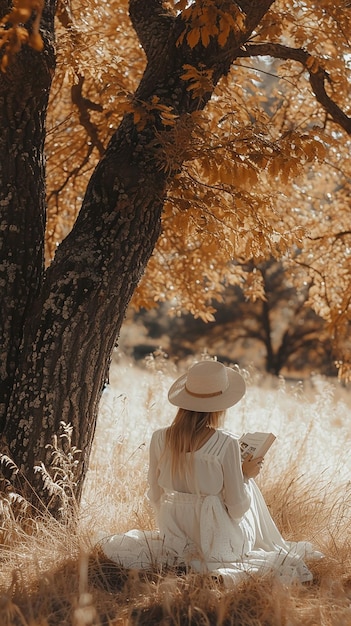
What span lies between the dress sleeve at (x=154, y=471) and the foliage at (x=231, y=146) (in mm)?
1380

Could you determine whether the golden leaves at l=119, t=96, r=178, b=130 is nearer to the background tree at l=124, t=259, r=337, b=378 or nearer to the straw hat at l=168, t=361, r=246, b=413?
the straw hat at l=168, t=361, r=246, b=413

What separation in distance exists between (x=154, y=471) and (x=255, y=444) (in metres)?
0.64

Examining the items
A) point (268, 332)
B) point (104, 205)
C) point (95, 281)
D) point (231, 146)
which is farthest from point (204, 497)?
point (268, 332)

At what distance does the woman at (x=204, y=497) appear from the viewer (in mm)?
4020

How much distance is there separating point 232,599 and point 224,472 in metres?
0.67

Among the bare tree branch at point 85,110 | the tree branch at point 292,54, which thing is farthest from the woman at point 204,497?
the bare tree branch at point 85,110

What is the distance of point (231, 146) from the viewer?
14.5 ft

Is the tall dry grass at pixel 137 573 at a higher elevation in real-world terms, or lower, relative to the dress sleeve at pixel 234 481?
lower

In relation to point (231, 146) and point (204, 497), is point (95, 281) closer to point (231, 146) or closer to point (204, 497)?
point (231, 146)

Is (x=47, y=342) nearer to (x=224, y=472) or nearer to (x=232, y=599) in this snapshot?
(x=224, y=472)

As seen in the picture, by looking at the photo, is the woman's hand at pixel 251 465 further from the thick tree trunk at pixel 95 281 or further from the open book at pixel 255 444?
the thick tree trunk at pixel 95 281

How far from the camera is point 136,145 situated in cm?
478

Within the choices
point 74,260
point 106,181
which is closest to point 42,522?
point 74,260

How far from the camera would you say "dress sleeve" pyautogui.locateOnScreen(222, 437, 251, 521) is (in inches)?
158
